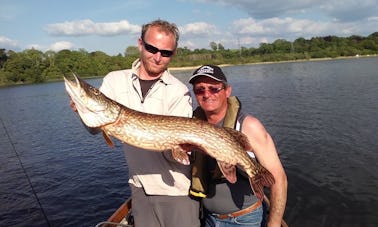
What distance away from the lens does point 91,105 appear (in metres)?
3.12

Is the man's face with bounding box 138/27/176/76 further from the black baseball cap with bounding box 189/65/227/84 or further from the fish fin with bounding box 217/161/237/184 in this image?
the fish fin with bounding box 217/161/237/184

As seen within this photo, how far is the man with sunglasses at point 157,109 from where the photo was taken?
132 inches

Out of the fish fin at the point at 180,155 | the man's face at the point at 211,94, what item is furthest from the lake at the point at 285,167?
the man's face at the point at 211,94

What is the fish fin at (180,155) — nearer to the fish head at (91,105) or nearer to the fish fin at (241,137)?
the fish fin at (241,137)

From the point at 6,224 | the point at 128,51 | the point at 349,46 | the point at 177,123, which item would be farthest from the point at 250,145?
the point at 128,51

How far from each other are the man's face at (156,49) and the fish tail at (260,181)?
1388mm

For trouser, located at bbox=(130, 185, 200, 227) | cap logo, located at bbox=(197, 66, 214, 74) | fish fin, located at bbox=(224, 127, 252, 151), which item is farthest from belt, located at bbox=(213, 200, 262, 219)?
cap logo, located at bbox=(197, 66, 214, 74)

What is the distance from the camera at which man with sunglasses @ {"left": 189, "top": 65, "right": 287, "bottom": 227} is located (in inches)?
119

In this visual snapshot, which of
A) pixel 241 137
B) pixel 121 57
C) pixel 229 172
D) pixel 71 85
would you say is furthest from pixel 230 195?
pixel 121 57

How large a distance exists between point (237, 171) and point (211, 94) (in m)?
0.74

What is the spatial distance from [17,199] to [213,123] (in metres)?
8.43

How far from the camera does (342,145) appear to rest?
11758 mm

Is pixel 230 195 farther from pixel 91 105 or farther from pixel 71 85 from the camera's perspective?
pixel 71 85

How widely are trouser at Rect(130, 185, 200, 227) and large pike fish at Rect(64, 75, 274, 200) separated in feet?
1.63
